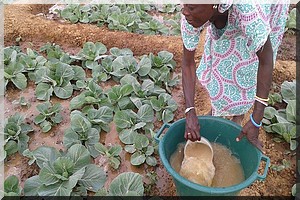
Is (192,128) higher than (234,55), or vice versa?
(234,55)

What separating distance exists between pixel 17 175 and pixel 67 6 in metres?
2.24

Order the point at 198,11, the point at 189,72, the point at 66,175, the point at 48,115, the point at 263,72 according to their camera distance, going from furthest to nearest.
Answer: the point at 48,115
the point at 66,175
the point at 189,72
the point at 263,72
the point at 198,11

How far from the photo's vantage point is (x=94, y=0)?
3953mm

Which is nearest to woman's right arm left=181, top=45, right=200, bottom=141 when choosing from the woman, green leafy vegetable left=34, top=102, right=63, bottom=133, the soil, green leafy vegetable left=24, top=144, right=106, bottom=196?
the woman

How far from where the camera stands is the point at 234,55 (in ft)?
6.44

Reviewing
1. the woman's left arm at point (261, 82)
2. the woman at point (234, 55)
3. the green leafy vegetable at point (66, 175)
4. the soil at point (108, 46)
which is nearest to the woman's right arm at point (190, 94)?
the woman at point (234, 55)

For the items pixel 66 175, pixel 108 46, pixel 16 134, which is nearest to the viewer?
pixel 66 175

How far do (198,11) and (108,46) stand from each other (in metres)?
1.94

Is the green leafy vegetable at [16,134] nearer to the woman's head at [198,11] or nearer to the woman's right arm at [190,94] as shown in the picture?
the woman's right arm at [190,94]

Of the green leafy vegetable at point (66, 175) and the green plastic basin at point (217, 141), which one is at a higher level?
the green plastic basin at point (217, 141)

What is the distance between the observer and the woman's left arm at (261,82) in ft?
5.53

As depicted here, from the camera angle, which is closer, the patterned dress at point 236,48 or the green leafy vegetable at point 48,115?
the patterned dress at point 236,48

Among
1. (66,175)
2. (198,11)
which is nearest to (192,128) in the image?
(198,11)

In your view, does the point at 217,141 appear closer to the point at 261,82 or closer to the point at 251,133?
the point at 251,133
